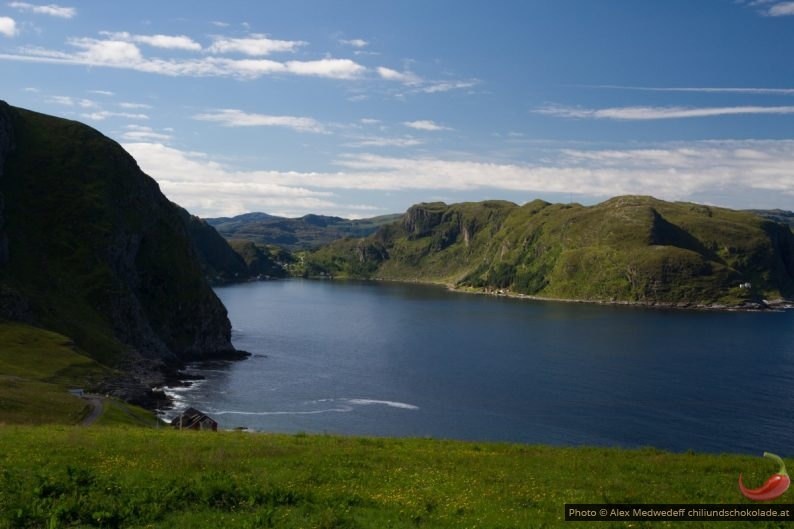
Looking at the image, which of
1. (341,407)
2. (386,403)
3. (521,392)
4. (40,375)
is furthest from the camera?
(521,392)

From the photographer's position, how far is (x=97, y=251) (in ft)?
475

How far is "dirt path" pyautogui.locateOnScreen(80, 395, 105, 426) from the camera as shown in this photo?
207ft

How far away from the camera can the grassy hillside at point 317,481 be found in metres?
19.9

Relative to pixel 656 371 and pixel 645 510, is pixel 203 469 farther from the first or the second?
pixel 656 371

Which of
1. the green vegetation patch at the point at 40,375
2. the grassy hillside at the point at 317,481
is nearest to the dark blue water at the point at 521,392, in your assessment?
the green vegetation patch at the point at 40,375

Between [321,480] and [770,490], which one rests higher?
[770,490]

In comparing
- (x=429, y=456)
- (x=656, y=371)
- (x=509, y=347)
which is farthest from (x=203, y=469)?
(x=509, y=347)

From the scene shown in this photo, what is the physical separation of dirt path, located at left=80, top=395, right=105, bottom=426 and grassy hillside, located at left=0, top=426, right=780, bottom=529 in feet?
98.1

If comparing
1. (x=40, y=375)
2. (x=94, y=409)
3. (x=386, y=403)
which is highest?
(x=94, y=409)

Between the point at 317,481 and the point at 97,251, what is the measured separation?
448 feet

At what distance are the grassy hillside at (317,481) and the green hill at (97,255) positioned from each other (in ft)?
271

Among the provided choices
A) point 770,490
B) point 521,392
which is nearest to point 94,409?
point 770,490

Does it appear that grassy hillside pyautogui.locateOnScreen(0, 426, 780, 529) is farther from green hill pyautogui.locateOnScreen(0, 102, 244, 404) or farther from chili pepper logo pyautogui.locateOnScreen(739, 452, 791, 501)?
green hill pyautogui.locateOnScreen(0, 102, 244, 404)

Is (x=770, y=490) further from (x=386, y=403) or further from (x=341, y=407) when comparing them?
(x=386, y=403)
